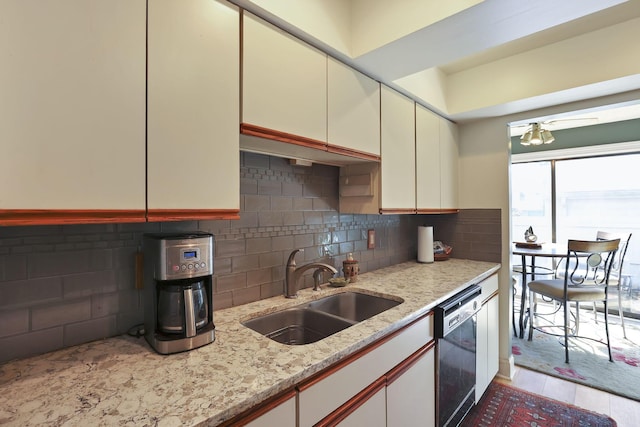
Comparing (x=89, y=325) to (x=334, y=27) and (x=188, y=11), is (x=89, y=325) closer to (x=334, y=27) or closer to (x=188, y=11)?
(x=188, y=11)

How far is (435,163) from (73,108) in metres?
2.29

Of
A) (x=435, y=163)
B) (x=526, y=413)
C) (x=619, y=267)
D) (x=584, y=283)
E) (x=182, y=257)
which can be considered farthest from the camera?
(x=619, y=267)

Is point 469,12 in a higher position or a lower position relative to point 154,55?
higher

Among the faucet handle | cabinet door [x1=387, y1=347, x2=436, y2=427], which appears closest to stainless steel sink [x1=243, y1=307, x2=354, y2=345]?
the faucet handle

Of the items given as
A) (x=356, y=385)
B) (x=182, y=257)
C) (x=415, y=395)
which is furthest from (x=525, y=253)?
(x=182, y=257)

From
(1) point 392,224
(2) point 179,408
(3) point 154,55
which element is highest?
(3) point 154,55

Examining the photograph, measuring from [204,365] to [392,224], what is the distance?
1.97 m

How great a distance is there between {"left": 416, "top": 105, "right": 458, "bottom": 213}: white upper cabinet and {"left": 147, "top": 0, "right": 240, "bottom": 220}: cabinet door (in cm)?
153

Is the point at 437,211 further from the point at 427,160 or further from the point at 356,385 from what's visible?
the point at 356,385

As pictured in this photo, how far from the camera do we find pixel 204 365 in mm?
936

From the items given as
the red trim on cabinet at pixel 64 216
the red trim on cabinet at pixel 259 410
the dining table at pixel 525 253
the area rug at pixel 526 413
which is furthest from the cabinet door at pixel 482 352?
the red trim on cabinet at pixel 64 216

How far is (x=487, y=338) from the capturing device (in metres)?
2.28

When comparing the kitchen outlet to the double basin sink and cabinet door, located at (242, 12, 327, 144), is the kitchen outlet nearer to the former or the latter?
the double basin sink

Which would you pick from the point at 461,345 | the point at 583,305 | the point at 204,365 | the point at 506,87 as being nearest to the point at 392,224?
the point at 461,345
